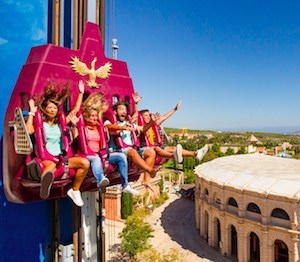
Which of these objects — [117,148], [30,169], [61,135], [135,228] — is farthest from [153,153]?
[135,228]

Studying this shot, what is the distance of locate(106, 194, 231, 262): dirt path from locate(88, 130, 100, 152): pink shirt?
30583 millimetres

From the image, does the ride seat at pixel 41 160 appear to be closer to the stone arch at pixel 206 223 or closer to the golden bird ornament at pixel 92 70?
the golden bird ornament at pixel 92 70

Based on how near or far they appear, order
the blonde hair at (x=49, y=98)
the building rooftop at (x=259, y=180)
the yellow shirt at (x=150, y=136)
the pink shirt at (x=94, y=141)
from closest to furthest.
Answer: the blonde hair at (x=49, y=98)
the pink shirt at (x=94, y=141)
the yellow shirt at (x=150, y=136)
the building rooftop at (x=259, y=180)

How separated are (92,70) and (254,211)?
102 ft

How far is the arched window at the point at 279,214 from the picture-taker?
101 feet

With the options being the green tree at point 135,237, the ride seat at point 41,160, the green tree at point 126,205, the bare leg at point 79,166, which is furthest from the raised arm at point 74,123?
the green tree at point 126,205

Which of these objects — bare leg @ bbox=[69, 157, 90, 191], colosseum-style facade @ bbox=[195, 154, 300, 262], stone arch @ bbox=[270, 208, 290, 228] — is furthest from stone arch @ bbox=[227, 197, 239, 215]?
bare leg @ bbox=[69, 157, 90, 191]

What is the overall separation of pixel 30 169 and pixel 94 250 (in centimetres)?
990

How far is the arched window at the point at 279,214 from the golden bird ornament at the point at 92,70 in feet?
97.9

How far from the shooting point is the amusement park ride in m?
8.50

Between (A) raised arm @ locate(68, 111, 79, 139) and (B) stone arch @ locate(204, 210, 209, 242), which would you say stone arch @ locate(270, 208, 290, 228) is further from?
(A) raised arm @ locate(68, 111, 79, 139)

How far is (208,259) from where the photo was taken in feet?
118

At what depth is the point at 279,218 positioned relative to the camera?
102 ft

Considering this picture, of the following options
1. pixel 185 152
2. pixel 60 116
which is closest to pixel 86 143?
pixel 60 116
